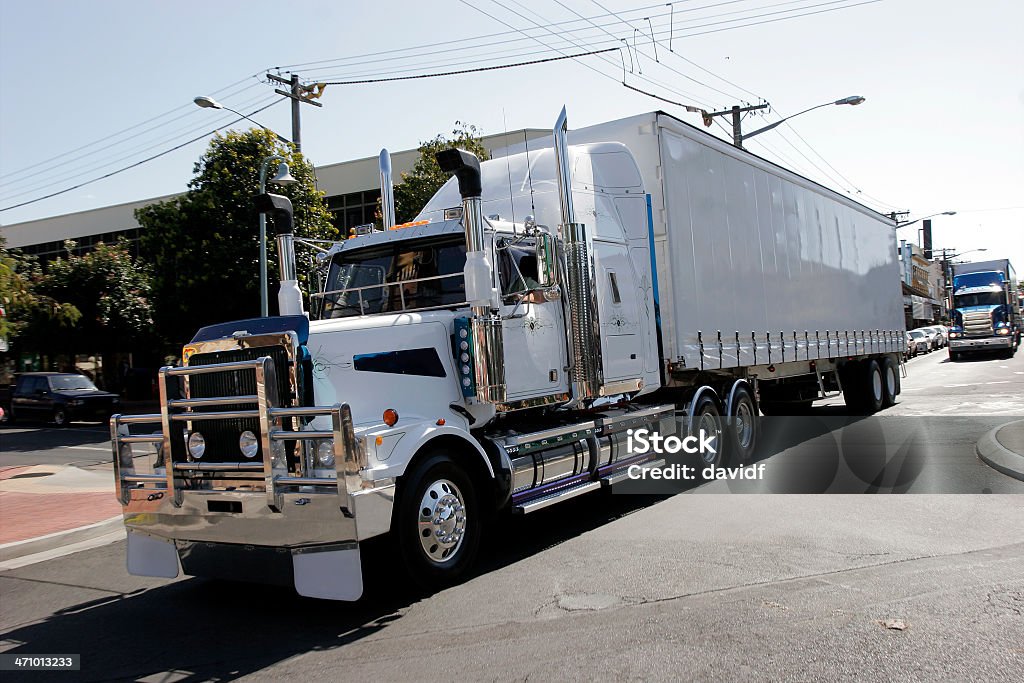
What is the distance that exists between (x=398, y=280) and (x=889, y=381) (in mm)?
13882

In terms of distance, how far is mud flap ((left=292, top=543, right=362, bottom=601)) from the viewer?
513 cm

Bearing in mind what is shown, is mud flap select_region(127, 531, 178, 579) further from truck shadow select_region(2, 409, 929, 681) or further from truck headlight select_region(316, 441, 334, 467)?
truck headlight select_region(316, 441, 334, 467)

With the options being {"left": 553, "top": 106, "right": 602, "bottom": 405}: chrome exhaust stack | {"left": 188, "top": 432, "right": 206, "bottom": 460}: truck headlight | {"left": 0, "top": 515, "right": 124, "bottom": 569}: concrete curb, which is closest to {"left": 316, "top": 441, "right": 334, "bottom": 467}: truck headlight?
{"left": 188, "top": 432, "right": 206, "bottom": 460}: truck headlight

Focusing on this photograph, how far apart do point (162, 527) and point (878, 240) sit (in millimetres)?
16326

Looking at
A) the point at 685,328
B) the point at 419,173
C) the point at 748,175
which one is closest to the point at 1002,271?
the point at 419,173

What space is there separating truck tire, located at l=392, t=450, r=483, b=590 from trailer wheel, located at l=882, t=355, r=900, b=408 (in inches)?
538

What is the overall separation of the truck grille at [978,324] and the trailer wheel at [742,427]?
30.2 meters

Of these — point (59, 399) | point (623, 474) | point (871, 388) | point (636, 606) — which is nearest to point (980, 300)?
point (871, 388)

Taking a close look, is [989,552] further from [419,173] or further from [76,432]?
[76,432]

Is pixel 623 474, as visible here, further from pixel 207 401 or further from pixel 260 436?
pixel 207 401

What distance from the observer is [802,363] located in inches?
539

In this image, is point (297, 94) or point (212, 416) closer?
point (212, 416)

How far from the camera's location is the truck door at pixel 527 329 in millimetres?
6953

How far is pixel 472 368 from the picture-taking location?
6551 millimetres
